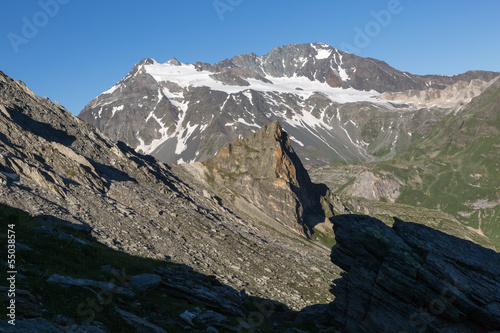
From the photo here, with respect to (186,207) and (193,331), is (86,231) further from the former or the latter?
(186,207)

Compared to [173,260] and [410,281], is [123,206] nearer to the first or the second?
[173,260]

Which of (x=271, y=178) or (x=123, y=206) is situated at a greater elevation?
(x=271, y=178)

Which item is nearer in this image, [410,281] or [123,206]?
[410,281]

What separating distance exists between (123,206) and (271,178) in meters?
101

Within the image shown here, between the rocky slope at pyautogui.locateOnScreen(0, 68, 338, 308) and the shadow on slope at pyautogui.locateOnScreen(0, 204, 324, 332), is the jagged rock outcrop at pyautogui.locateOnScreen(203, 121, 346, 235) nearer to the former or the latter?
the rocky slope at pyautogui.locateOnScreen(0, 68, 338, 308)

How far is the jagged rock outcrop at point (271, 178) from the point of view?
539ft

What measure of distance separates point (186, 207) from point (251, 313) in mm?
74719

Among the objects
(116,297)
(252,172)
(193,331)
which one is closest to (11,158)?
(116,297)

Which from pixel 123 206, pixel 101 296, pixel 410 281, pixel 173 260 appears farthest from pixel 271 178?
pixel 101 296

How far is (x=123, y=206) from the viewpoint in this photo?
269ft

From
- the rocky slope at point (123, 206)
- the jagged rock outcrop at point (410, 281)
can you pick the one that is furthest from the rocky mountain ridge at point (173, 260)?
the rocky slope at point (123, 206)

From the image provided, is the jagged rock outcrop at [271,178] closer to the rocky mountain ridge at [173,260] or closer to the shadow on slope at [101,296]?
the rocky mountain ridge at [173,260]

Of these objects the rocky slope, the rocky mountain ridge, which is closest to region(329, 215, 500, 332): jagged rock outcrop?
the rocky mountain ridge

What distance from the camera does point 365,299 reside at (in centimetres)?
3506
